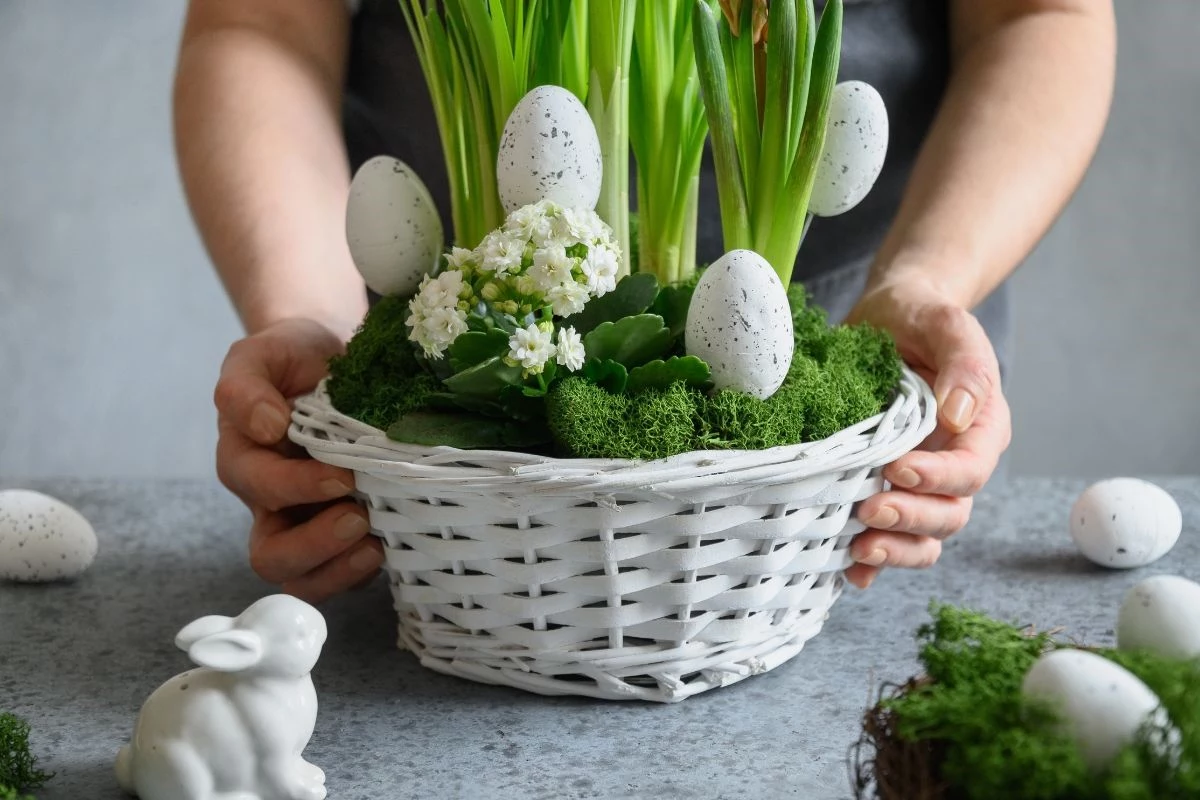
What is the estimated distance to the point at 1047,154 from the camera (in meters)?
1.00

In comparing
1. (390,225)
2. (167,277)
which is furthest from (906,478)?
(167,277)

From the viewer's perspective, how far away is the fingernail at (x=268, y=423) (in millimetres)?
745

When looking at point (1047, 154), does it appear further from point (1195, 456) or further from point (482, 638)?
point (1195, 456)

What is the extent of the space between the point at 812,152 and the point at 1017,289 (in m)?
1.50

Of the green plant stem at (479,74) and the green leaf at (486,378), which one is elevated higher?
the green plant stem at (479,74)

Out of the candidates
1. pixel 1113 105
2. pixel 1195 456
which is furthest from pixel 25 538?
pixel 1195 456

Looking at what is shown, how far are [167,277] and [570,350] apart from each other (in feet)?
6.41

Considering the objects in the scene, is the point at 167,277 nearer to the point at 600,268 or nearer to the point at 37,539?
the point at 37,539

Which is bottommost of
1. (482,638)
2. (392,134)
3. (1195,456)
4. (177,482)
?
(1195,456)

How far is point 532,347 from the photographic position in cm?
60

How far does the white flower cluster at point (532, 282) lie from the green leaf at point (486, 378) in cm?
1

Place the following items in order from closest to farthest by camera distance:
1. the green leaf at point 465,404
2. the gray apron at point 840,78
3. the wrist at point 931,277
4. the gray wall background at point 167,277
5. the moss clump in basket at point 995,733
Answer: the moss clump in basket at point 995,733
the green leaf at point 465,404
the wrist at point 931,277
the gray apron at point 840,78
the gray wall background at point 167,277

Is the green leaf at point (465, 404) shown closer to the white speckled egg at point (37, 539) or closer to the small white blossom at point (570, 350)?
the small white blossom at point (570, 350)

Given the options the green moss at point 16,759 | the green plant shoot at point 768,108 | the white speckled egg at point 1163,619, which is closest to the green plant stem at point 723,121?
the green plant shoot at point 768,108
